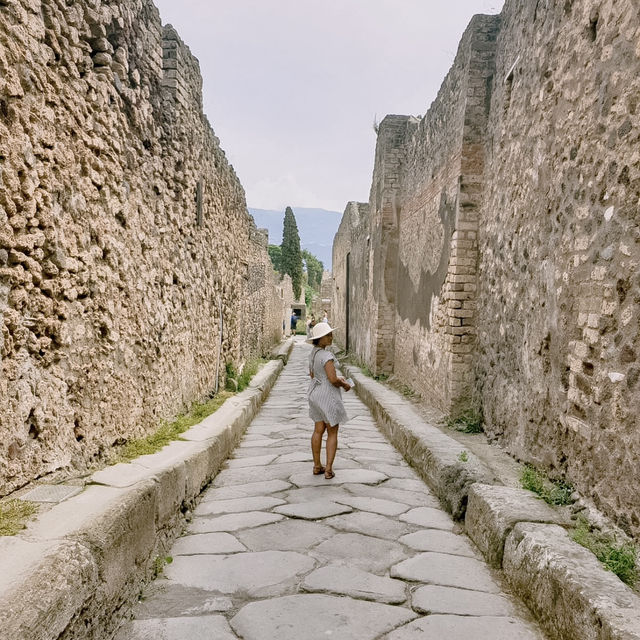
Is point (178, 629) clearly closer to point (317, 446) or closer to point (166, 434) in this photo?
point (166, 434)

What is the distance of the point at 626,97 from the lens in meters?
2.33

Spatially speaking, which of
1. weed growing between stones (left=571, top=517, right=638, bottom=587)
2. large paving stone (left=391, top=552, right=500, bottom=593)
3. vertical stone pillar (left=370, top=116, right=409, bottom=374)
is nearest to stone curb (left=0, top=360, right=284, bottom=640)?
large paving stone (left=391, top=552, right=500, bottom=593)

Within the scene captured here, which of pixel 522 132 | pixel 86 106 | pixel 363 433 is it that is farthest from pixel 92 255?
pixel 363 433

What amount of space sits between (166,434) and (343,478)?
1.20m

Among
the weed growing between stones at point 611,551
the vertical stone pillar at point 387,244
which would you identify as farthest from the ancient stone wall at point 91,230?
the vertical stone pillar at point 387,244

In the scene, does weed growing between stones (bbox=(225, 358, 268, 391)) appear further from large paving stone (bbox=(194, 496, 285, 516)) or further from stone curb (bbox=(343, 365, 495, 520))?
large paving stone (bbox=(194, 496, 285, 516))

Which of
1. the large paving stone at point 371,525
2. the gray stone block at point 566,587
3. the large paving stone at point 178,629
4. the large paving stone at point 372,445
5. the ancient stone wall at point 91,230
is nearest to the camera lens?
the gray stone block at point 566,587

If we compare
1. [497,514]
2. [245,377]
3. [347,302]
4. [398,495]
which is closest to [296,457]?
[398,495]

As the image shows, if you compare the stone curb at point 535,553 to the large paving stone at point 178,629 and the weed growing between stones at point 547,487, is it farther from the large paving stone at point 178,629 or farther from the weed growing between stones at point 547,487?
the large paving stone at point 178,629

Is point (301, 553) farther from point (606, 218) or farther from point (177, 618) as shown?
point (606, 218)

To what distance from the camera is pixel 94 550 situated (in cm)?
174

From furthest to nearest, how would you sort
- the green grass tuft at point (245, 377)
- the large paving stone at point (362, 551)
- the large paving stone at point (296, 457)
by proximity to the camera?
the green grass tuft at point (245, 377) → the large paving stone at point (296, 457) → the large paving stone at point (362, 551)

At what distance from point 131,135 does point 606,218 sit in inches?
96.5

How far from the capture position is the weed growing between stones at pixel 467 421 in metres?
4.59
